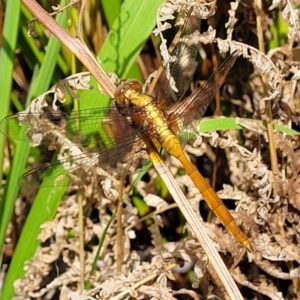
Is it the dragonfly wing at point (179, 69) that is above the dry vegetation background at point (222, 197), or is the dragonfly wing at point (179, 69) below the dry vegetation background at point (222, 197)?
above

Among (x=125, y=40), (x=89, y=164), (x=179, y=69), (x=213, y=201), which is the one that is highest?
(x=125, y=40)

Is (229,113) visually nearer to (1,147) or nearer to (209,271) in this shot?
(209,271)

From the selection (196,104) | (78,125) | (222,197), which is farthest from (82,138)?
(222,197)

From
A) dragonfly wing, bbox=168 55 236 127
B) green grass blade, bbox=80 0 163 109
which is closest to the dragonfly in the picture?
dragonfly wing, bbox=168 55 236 127

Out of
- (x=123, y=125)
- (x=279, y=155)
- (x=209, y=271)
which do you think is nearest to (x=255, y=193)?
(x=279, y=155)

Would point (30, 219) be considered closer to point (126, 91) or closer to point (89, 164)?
point (89, 164)

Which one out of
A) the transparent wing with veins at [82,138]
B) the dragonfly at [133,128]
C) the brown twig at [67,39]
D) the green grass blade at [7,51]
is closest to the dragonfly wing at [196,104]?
the dragonfly at [133,128]

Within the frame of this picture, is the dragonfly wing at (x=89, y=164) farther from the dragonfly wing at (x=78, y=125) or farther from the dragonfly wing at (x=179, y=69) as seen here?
the dragonfly wing at (x=179, y=69)
